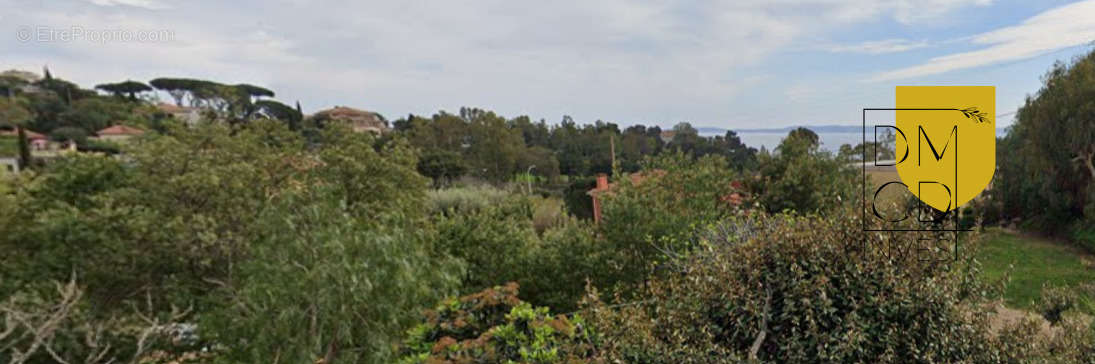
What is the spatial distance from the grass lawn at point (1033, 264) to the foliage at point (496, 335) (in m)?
9.55

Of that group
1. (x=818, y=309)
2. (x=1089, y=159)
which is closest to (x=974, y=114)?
(x=818, y=309)

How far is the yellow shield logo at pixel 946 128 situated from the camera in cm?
306

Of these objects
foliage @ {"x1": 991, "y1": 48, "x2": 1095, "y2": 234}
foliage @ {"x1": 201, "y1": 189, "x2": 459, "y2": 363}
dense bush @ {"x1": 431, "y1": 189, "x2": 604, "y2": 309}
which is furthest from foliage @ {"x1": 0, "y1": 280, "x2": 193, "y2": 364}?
foliage @ {"x1": 991, "y1": 48, "x2": 1095, "y2": 234}

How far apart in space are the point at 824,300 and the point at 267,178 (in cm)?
653

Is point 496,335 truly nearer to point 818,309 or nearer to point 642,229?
point 818,309

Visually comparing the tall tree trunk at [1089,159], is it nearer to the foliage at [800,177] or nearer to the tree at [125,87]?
the foliage at [800,177]

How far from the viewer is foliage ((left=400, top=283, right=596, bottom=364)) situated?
10.6ft

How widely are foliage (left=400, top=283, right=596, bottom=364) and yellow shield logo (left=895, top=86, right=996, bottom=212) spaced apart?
2392mm

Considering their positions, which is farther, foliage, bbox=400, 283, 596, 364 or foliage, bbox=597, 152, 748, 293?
foliage, bbox=597, 152, 748, 293

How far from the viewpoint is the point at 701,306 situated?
306cm

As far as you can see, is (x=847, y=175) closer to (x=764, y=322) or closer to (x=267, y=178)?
(x=764, y=322)

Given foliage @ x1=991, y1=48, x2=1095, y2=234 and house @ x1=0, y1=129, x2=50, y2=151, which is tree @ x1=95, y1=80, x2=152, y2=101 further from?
foliage @ x1=991, y1=48, x2=1095, y2=234

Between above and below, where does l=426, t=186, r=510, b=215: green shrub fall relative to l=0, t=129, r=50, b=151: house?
below

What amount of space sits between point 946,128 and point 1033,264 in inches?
527
